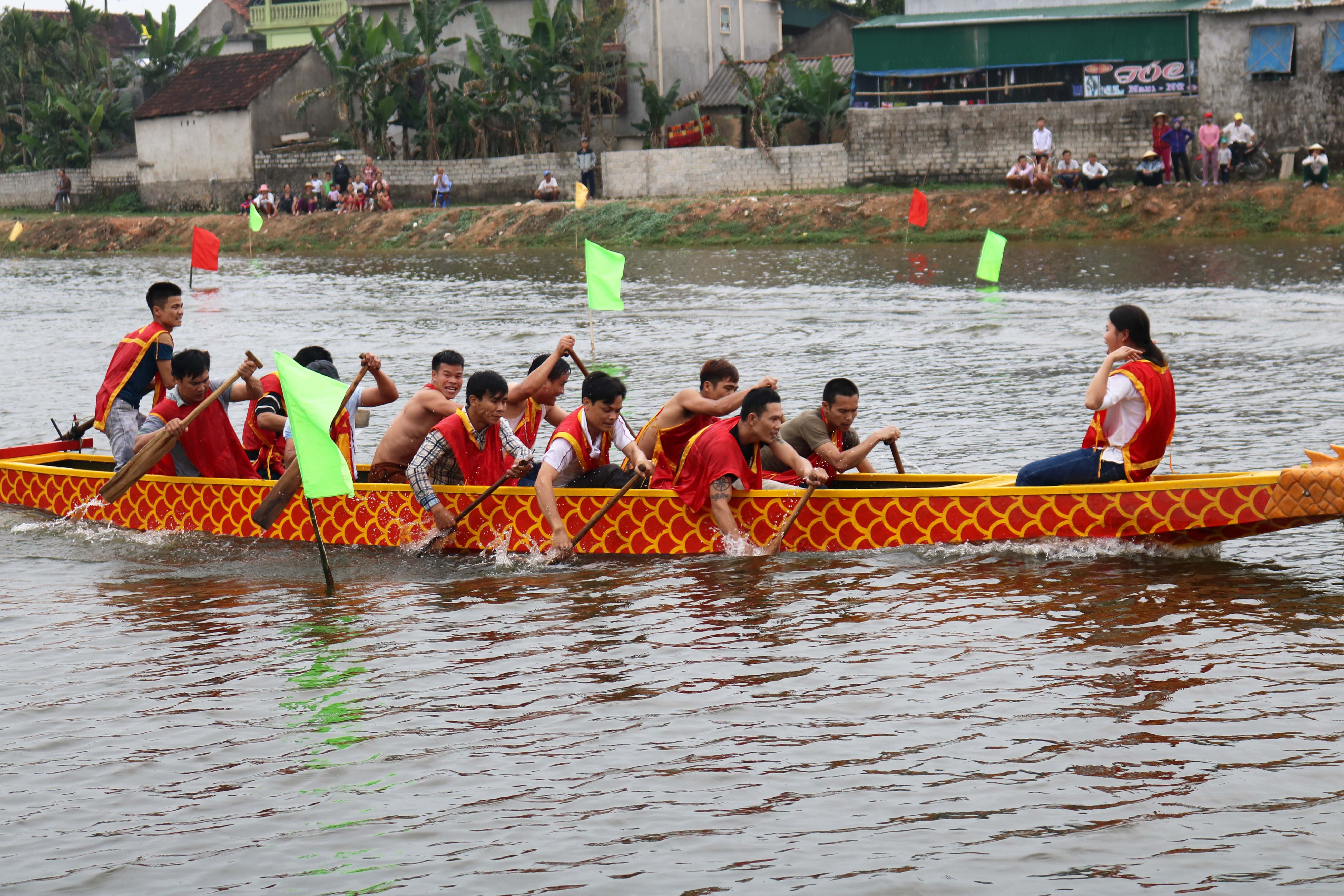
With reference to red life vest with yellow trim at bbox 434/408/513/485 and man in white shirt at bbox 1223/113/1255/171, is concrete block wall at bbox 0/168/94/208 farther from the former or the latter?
red life vest with yellow trim at bbox 434/408/513/485

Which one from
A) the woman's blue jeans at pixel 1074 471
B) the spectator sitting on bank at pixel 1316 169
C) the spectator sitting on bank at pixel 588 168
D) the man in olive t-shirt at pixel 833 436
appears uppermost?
the spectator sitting on bank at pixel 588 168

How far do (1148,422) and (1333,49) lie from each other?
27.4 meters

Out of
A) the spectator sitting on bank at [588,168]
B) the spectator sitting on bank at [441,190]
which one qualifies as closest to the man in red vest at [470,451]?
the spectator sitting on bank at [588,168]

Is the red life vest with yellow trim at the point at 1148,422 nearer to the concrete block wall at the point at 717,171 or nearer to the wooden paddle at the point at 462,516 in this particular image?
the wooden paddle at the point at 462,516

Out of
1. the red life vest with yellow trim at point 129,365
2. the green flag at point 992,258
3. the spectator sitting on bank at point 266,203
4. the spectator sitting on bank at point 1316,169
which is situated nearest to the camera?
the red life vest with yellow trim at point 129,365

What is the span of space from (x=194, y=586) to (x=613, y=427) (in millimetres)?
3099

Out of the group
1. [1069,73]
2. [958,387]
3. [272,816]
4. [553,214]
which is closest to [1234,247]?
[1069,73]

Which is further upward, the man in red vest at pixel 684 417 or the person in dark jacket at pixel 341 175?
the person in dark jacket at pixel 341 175

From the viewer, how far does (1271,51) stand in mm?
31797

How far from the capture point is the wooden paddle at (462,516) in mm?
9664

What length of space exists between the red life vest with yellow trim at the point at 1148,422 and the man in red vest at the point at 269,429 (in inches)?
224

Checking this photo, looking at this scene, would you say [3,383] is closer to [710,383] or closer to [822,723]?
[710,383]

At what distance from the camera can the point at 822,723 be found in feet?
21.6

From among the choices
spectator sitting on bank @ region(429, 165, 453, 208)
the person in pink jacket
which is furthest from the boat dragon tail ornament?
spectator sitting on bank @ region(429, 165, 453, 208)
